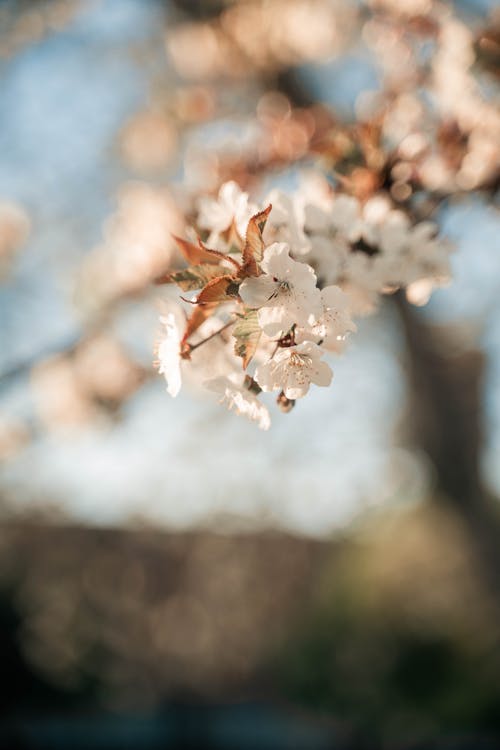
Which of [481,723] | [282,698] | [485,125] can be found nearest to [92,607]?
[282,698]

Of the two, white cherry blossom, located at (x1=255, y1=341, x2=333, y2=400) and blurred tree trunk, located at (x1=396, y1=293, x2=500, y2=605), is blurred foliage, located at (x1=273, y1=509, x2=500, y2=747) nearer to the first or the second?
blurred tree trunk, located at (x1=396, y1=293, x2=500, y2=605)

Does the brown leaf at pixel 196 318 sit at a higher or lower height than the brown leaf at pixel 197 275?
lower

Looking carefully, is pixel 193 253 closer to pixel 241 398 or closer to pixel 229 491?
pixel 241 398

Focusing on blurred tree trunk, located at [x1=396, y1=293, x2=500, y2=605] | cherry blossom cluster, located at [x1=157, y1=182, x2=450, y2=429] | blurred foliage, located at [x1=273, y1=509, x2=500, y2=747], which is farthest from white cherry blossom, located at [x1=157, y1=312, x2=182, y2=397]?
blurred foliage, located at [x1=273, y1=509, x2=500, y2=747]

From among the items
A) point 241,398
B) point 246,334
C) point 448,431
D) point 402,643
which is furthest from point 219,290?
point 402,643

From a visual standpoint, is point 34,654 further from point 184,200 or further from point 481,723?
point 184,200

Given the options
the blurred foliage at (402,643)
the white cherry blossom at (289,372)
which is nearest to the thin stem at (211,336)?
the white cherry blossom at (289,372)

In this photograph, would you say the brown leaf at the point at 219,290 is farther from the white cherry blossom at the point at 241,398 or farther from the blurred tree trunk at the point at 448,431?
the blurred tree trunk at the point at 448,431
